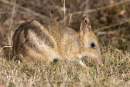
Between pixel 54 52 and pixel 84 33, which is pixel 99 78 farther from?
pixel 84 33

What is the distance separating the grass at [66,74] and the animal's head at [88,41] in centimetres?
50

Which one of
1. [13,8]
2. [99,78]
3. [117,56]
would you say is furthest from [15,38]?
[13,8]

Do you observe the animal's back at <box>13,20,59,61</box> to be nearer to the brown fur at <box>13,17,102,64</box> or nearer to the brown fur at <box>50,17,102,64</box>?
the brown fur at <box>13,17,102,64</box>

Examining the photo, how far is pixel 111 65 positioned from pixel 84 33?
1327 mm

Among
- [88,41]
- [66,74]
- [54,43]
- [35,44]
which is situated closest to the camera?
[66,74]

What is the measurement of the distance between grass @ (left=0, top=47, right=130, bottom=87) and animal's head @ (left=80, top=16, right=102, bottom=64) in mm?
500

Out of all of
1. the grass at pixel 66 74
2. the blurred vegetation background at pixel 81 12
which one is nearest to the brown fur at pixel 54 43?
the grass at pixel 66 74

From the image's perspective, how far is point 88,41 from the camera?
809cm

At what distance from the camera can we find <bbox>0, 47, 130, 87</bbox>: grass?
5809 mm

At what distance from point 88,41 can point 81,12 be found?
3687 millimetres

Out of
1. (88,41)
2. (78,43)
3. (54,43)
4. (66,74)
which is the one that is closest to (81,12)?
(88,41)

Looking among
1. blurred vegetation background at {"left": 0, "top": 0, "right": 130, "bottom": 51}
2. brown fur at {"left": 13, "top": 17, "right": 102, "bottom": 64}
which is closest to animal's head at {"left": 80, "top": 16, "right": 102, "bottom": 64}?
brown fur at {"left": 13, "top": 17, "right": 102, "bottom": 64}

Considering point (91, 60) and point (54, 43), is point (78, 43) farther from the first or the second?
point (54, 43)

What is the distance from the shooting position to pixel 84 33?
8.10 m
